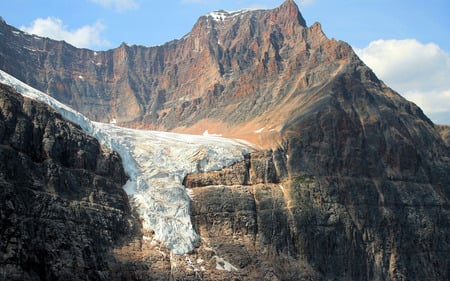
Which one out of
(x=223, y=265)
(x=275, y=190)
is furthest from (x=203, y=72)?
(x=223, y=265)

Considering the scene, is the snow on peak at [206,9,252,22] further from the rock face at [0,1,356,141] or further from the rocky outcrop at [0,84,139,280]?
the rocky outcrop at [0,84,139,280]

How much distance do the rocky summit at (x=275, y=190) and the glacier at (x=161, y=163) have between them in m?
1.17

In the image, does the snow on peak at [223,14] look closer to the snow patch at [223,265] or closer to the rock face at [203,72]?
the rock face at [203,72]

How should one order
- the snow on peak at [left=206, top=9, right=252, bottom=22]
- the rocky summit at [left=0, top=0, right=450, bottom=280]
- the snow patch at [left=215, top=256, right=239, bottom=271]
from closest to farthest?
the rocky summit at [left=0, top=0, right=450, bottom=280] → the snow patch at [left=215, top=256, right=239, bottom=271] → the snow on peak at [left=206, top=9, right=252, bottom=22]

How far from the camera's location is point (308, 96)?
315 ft

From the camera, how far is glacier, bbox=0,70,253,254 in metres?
65.4

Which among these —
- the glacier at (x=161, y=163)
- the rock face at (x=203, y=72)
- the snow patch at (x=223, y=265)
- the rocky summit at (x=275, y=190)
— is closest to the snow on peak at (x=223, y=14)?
the rock face at (x=203, y=72)

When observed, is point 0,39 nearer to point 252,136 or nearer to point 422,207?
point 252,136

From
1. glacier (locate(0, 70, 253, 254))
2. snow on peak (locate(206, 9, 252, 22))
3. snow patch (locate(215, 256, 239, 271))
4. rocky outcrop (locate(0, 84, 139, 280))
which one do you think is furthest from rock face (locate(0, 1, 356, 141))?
rocky outcrop (locate(0, 84, 139, 280))

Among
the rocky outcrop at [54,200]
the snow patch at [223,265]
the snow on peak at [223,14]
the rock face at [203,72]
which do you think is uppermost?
the snow on peak at [223,14]

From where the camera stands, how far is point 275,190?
73938 mm

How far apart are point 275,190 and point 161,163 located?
1332cm

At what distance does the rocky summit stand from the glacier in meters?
1.17

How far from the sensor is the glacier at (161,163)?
215 feet
